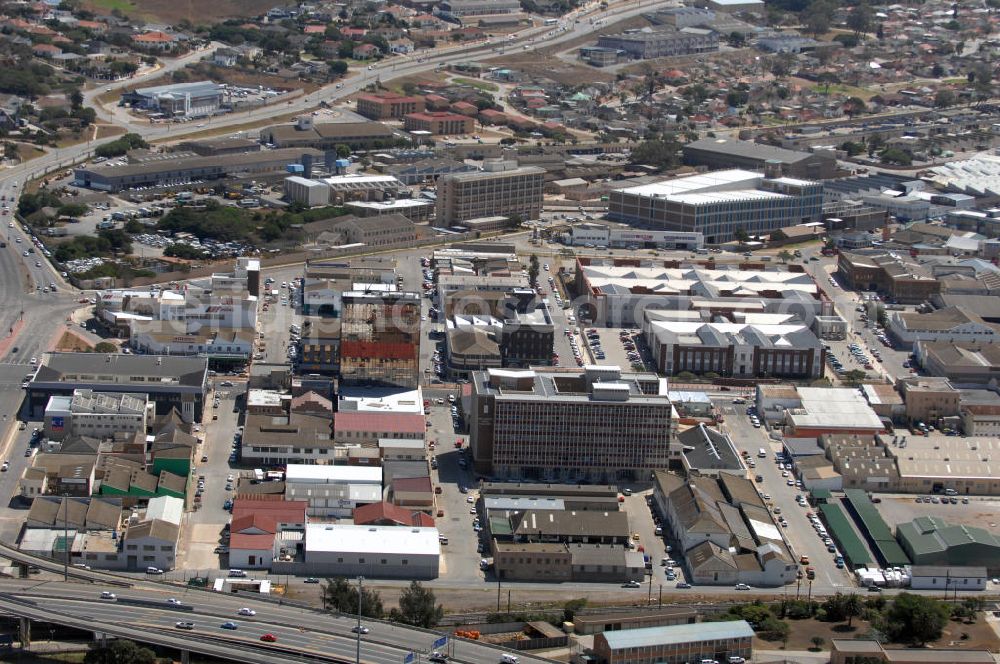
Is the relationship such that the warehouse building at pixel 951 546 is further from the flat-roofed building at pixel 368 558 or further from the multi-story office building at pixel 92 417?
the multi-story office building at pixel 92 417

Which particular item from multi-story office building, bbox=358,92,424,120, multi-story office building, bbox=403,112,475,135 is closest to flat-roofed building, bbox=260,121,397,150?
multi-story office building, bbox=403,112,475,135

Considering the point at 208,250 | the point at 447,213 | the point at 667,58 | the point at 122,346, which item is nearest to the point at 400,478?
the point at 122,346

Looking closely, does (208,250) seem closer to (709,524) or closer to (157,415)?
(157,415)

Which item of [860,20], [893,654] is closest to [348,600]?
[893,654]

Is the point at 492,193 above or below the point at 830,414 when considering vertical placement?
above

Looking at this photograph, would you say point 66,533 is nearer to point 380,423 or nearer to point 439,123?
point 380,423

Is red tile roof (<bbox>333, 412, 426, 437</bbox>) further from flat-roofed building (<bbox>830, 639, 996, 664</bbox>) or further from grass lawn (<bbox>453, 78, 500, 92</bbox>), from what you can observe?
grass lawn (<bbox>453, 78, 500, 92</bbox>)
